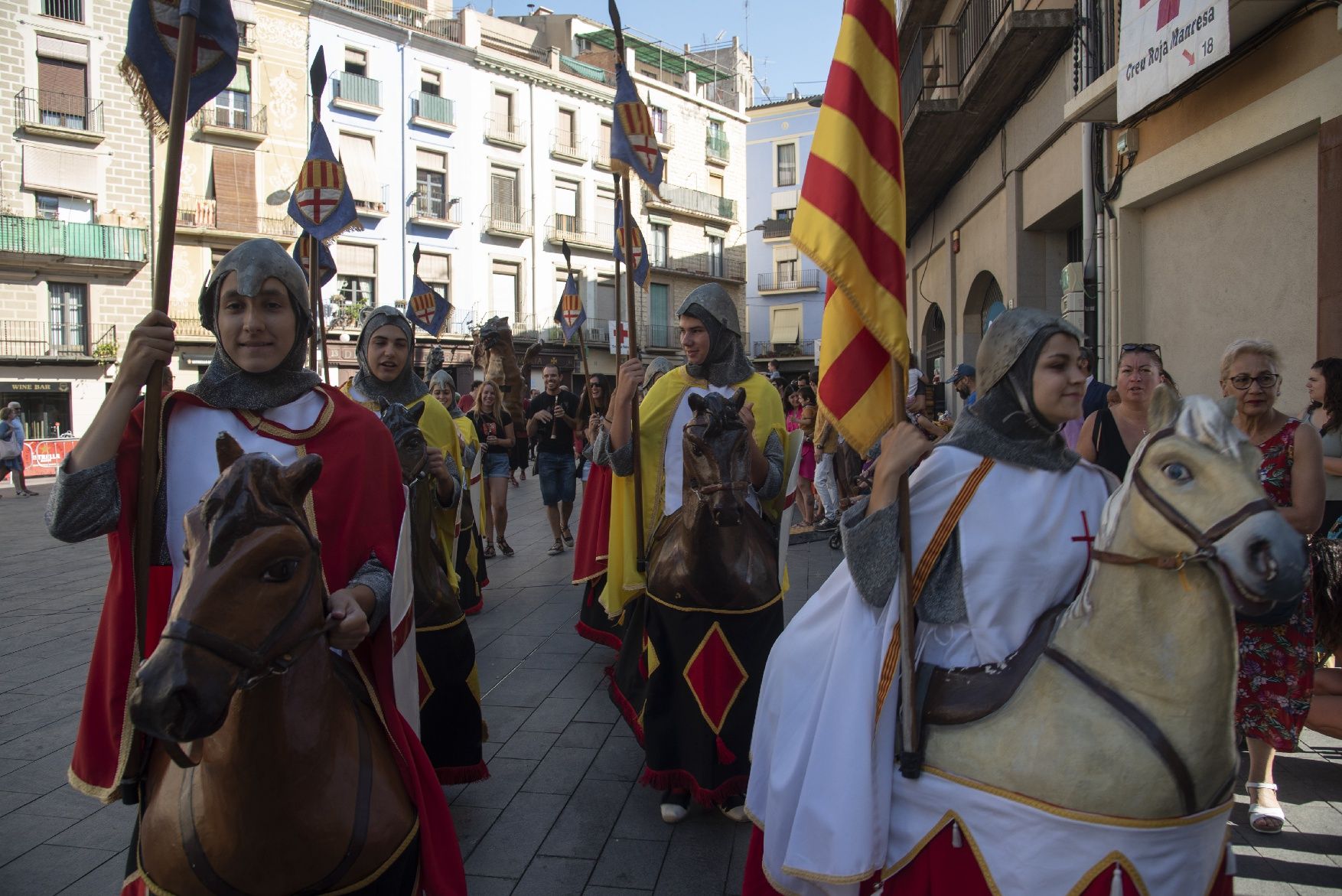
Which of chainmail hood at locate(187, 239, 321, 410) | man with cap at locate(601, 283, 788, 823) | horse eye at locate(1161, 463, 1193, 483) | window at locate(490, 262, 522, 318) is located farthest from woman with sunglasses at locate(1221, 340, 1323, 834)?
window at locate(490, 262, 522, 318)

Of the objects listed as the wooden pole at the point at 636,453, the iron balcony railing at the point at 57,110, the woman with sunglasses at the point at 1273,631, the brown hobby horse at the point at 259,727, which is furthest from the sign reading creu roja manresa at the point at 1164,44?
the iron balcony railing at the point at 57,110

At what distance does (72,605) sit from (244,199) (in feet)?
85.6

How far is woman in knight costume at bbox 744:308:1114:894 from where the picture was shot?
218 centimetres

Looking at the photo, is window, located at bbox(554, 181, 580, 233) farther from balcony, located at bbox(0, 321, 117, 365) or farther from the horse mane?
the horse mane

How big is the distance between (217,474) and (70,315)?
33.1 m

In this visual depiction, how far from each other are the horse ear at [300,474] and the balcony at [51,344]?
3186cm

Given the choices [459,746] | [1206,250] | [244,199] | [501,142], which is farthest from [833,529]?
[501,142]

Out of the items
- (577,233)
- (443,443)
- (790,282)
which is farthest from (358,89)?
(443,443)

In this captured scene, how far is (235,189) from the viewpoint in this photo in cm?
3059

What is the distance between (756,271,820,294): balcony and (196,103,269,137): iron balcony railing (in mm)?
26574

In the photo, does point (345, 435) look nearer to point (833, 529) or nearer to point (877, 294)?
point (877, 294)

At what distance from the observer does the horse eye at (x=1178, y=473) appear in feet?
5.87

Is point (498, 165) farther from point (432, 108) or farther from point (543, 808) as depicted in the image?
point (543, 808)

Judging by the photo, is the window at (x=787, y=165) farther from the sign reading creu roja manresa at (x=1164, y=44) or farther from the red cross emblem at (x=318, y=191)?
the red cross emblem at (x=318, y=191)
